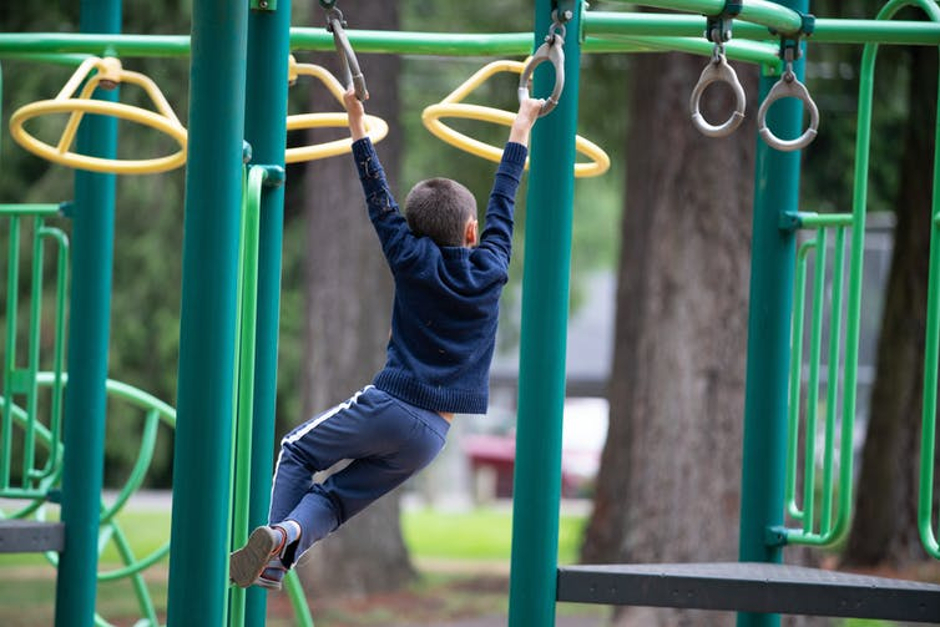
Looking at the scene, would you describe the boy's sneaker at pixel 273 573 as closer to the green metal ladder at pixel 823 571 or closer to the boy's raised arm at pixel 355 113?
the green metal ladder at pixel 823 571

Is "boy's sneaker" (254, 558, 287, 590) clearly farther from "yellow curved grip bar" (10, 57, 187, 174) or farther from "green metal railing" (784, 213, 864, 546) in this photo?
"green metal railing" (784, 213, 864, 546)

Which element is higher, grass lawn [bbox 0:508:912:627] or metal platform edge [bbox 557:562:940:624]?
metal platform edge [bbox 557:562:940:624]

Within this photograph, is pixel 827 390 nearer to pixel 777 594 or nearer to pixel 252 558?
pixel 777 594

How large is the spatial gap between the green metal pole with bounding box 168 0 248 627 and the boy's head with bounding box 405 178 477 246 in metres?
0.75

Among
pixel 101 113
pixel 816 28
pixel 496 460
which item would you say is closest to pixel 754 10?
pixel 816 28

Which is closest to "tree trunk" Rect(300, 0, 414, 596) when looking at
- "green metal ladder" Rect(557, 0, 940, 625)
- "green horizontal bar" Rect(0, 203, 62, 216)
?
"green horizontal bar" Rect(0, 203, 62, 216)

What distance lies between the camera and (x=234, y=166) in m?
2.79

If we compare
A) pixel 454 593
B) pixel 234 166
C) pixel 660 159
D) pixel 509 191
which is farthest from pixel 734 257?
pixel 234 166

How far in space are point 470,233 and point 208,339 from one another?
93 centimetres

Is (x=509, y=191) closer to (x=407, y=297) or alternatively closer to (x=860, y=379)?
(x=407, y=297)

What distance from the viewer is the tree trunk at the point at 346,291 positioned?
10414 millimetres

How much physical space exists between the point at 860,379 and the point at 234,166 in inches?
822

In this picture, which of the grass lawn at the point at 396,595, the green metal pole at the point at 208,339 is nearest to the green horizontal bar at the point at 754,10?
the green metal pole at the point at 208,339

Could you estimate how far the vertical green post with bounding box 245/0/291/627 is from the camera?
3438 mm
